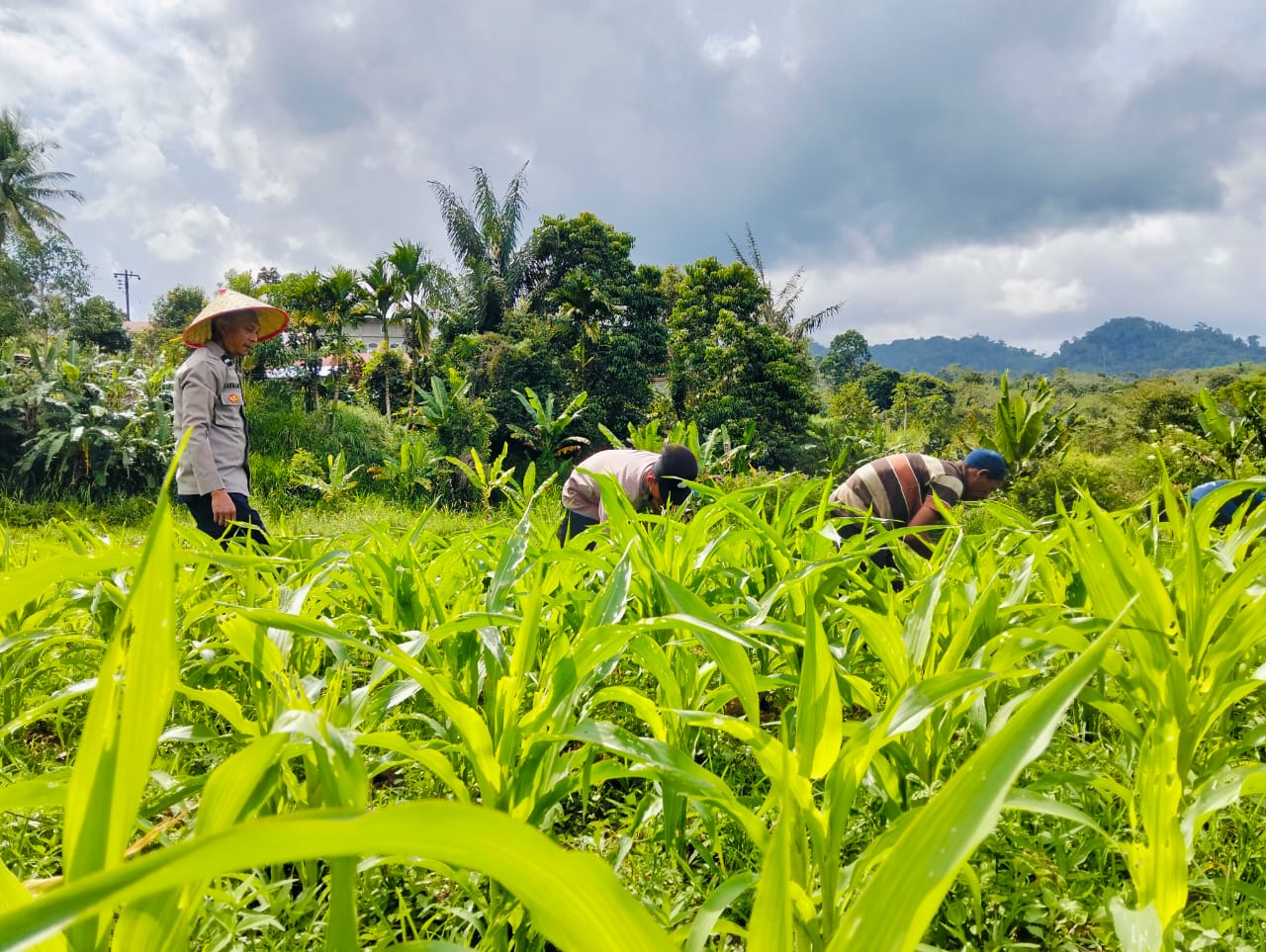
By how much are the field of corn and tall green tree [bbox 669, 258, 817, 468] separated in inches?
524

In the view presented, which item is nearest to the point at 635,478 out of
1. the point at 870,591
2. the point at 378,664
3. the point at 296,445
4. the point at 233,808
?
the point at 870,591

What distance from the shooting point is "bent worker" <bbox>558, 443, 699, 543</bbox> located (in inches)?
122

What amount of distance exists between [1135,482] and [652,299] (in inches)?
428

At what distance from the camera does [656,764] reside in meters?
0.72

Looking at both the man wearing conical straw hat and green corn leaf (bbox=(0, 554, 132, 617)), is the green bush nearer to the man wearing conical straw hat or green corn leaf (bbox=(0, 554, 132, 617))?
the man wearing conical straw hat

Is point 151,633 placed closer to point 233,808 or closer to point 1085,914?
point 233,808

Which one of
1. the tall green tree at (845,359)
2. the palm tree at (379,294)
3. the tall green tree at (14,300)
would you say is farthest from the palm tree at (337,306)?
the tall green tree at (845,359)

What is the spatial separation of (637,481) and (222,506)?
1.85m

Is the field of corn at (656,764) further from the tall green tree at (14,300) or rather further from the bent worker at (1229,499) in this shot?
the tall green tree at (14,300)

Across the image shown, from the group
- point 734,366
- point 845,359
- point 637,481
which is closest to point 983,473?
point 637,481

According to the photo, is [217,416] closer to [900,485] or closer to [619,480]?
[619,480]

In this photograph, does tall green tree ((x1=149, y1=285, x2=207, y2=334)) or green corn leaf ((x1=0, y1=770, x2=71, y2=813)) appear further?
tall green tree ((x1=149, y1=285, x2=207, y2=334))

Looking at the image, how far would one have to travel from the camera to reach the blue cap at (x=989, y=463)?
345 centimetres

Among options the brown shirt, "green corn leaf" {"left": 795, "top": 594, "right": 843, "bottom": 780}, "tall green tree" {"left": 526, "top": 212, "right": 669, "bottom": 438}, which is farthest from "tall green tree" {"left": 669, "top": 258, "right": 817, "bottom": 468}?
"green corn leaf" {"left": 795, "top": 594, "right": 843, "bottom": 780}
